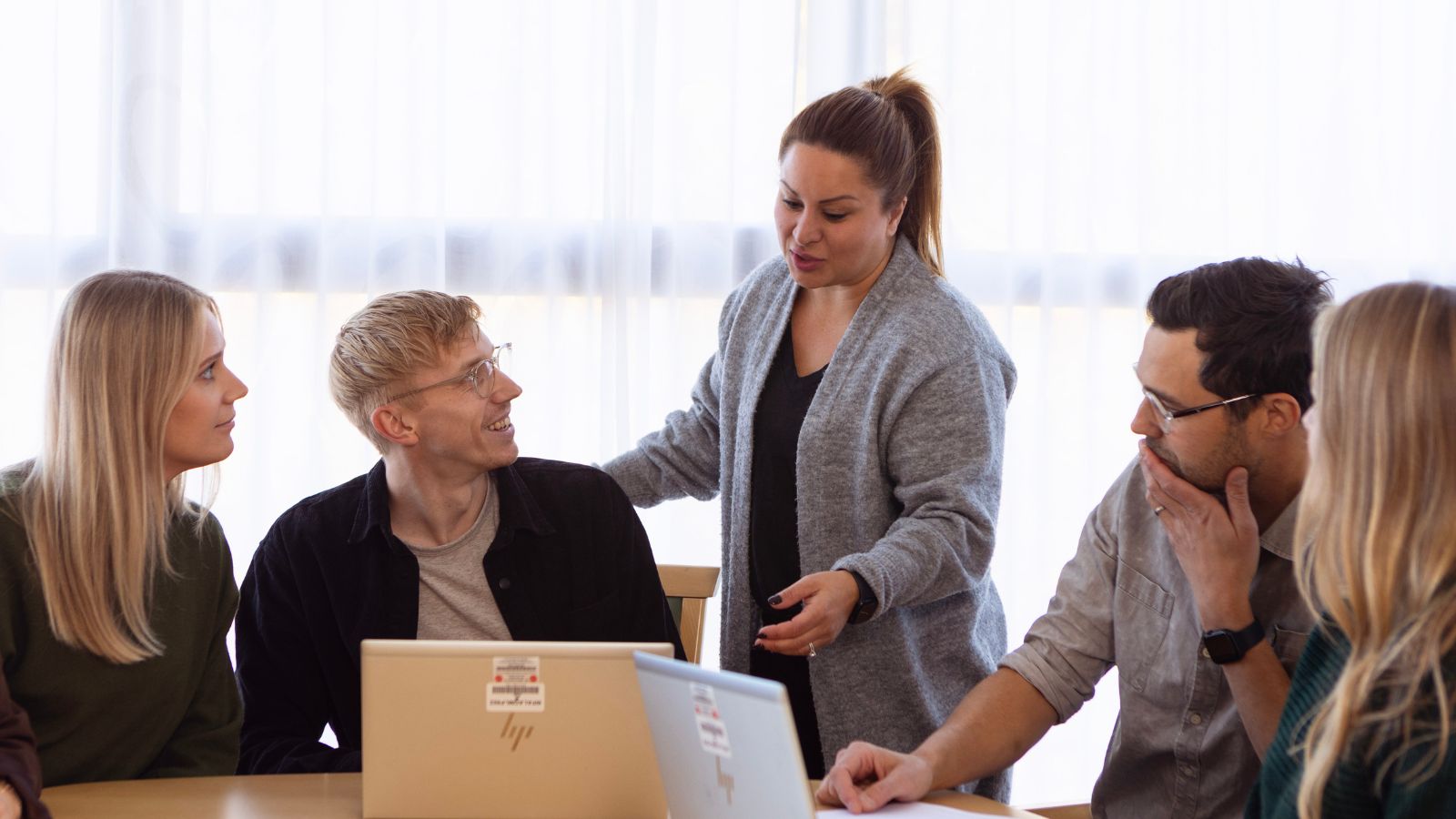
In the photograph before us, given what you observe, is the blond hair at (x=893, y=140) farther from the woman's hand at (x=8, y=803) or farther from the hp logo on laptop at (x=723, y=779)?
the woman's hand at (x=8, y=803)

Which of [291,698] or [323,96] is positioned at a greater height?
[323,96]

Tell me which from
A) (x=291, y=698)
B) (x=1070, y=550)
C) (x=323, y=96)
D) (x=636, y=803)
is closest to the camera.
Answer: (x=636, y=803)

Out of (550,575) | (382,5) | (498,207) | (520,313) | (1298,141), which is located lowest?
(550,575)

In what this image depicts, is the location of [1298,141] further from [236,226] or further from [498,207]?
[236,226]

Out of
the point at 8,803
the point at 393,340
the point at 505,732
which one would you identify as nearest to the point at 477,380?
the point at 393,340

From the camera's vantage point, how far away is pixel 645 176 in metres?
3.02

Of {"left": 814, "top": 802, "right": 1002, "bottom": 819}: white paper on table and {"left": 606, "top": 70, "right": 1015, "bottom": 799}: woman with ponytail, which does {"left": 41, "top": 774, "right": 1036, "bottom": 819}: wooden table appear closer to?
{"left": 814, "top": 802, "right": 1002, "bottom": 819}: white paper on table

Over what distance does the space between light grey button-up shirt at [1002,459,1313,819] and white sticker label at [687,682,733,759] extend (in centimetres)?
70

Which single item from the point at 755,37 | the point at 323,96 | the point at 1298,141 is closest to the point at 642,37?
the point at 755,37

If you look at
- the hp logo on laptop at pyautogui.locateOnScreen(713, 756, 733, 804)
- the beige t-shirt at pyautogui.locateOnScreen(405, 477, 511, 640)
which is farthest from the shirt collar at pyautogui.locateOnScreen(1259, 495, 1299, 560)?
the beige t-shirt at pyautogui.locateOnScreen(405, 477, 511, 640)

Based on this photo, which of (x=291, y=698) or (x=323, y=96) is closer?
(x=291, y=698)

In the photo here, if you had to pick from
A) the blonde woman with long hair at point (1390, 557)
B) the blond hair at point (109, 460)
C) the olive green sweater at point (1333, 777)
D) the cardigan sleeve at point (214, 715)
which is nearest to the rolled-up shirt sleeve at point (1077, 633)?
the olive green sweater at point (1333, 777)

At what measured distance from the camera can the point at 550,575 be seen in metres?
2.09

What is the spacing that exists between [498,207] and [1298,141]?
1.98 m
